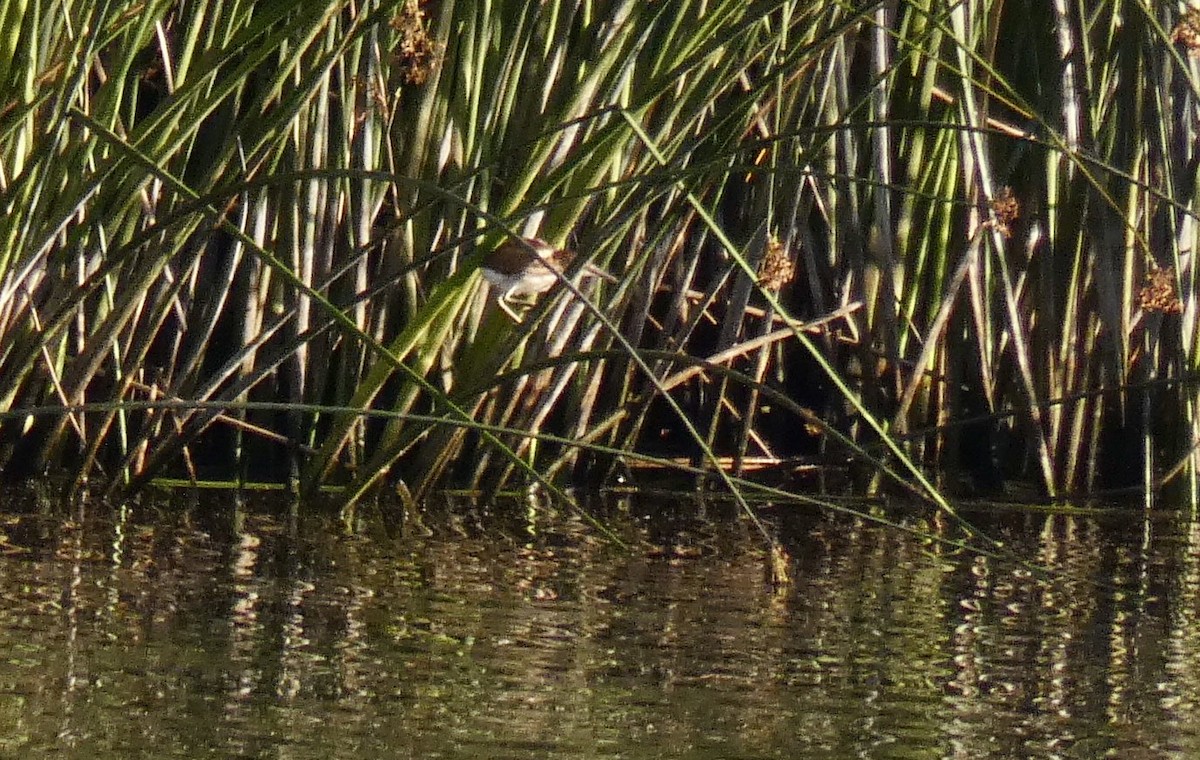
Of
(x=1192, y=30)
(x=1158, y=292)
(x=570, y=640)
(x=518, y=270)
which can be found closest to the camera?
(x=570, y=640)

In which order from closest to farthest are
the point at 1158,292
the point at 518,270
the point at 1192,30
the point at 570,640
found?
the point at 570,640
the point at 1192,30
the point at 1158,292
the point at 518,270

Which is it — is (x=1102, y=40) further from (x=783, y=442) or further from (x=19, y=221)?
(x=19, y=221)

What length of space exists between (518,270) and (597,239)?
0.80 meters

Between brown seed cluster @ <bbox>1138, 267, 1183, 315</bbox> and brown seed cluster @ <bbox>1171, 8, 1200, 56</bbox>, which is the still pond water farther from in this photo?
brown seed cluster @ <bbox>1171, 8, 1200, 56</bbox>

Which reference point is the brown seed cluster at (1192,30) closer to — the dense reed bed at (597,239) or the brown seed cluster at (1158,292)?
the dense reed bed at (597,239)

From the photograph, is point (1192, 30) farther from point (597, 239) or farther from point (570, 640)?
point (570, 640)

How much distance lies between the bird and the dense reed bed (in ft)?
0.25

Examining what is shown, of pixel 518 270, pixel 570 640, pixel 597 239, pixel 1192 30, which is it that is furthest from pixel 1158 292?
pixel 570 640

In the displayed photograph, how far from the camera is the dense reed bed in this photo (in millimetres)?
4434

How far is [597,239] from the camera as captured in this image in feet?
14.0

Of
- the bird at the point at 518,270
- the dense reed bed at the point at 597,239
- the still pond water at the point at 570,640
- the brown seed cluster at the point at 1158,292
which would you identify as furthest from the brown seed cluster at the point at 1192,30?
the bird at the point at 518,270

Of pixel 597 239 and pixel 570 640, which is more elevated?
pixel 597 239

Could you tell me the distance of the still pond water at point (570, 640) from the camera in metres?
3.00

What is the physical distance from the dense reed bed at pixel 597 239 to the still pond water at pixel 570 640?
0.29 m
